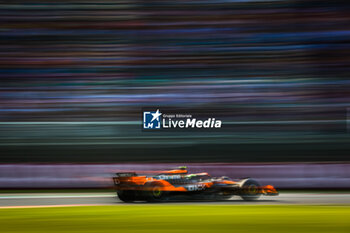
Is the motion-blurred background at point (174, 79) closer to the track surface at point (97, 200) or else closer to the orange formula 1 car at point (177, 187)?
the track surface at point (97, 200)

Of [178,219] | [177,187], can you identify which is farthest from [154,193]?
[178,219]

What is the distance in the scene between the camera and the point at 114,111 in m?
13.9

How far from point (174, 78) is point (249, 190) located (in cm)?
603

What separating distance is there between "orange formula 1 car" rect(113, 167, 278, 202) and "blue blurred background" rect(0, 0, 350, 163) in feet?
12.9

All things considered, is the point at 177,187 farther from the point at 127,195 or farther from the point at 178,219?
the point at 178,219

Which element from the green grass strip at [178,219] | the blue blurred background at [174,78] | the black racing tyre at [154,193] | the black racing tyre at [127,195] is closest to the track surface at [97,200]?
the black racing tyre at [127,195]

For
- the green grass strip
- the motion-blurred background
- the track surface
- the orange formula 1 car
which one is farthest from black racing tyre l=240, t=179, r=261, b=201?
the motion-blurred background

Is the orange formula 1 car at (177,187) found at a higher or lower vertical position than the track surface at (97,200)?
higher

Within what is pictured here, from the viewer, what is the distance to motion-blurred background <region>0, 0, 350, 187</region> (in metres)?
13.2

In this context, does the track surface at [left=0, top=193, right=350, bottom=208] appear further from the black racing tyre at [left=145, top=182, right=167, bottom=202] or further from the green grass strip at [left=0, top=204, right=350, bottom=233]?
the green grass strip at [left=0, top=204, right=350, bottom=233]

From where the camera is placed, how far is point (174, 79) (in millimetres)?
14367

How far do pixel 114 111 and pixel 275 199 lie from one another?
247 inches

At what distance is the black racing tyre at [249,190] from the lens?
9.23 m

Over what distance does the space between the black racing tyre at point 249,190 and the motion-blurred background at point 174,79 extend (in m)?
3.71
